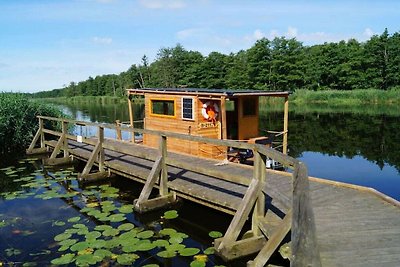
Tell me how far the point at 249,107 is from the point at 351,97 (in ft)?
138

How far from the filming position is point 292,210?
12.5 feet

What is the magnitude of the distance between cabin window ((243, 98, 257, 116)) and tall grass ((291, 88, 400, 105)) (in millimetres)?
40307

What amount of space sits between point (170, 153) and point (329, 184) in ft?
19.5

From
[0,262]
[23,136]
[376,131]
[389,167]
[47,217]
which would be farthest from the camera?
Answer: [376,131]

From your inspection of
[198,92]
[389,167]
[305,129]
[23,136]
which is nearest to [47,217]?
[198,92]

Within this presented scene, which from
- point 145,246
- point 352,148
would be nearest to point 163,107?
point 145,246

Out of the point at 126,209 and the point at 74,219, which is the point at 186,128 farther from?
the point at 74,219

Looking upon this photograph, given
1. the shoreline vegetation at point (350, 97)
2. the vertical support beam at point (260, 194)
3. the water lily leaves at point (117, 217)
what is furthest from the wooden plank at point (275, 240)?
the shoreline vegetation at point (350, 97)

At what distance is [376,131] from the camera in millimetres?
25156

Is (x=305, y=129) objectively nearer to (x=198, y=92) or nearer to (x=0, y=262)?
(x=198, y=92)

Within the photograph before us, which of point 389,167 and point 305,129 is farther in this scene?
point 305,129

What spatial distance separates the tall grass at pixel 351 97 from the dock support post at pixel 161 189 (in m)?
46.7

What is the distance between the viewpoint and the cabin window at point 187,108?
13.3m

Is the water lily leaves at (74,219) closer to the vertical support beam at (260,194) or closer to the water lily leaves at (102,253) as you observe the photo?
the water lily leaves at (102,253)
